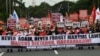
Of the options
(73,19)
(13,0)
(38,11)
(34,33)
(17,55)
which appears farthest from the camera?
(38,11)

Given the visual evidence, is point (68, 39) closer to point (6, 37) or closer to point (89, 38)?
point (89, 38)

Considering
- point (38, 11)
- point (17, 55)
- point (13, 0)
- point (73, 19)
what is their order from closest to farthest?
point (17, 55), point (73, 19), point (13, 0), point (38, 11)

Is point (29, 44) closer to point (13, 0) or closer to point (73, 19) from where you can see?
point (73, 19)

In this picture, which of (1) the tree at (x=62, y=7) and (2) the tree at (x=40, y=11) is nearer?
(1) the tree at (x=62, y=7)

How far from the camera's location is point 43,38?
1225 inches

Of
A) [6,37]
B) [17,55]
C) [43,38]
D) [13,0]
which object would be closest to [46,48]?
[43,38]

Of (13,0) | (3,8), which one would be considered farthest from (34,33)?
(13,0)

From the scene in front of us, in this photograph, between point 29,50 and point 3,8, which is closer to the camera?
point 29,50

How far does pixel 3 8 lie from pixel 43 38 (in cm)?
7122

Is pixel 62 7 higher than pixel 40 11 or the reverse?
higher

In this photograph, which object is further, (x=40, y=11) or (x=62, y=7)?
(x=40, y=11)

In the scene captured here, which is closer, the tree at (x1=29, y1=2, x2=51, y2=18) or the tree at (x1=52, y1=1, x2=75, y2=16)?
the tree at (x1=52, y1=1, x2=75, y2=16)

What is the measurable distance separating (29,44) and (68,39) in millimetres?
2905

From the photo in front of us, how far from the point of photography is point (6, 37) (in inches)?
1219
